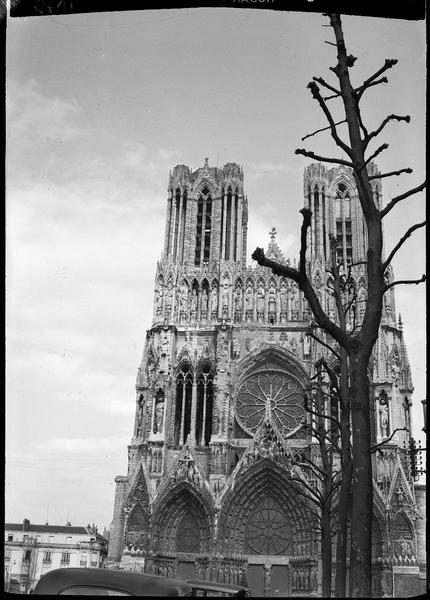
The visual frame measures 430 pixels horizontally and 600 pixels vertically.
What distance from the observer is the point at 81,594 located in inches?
142

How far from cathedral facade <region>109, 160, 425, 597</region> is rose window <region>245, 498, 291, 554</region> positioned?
46mm

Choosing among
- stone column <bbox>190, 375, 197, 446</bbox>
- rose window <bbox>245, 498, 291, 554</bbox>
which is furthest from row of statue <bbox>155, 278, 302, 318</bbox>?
rose window <bbox>245, 498, 291, 554</bbox>

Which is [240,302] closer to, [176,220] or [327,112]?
[176,220]

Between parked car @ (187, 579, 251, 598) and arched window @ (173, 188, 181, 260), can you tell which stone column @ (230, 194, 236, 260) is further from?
parked car @ (187, 579, 251, 598)

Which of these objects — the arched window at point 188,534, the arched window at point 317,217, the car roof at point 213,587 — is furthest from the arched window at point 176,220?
the car roof at point 213,587

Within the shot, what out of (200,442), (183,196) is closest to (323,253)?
(183,196)

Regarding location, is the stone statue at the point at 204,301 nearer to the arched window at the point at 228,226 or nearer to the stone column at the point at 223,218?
the stone column at the point at 223,218

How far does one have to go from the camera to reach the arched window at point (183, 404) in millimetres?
31031

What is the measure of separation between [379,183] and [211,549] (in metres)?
20.5

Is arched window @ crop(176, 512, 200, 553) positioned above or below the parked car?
below

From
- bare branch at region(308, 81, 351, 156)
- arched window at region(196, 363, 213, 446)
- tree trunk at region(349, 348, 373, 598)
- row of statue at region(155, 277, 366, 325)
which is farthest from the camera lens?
row of statue at region(155, 277, 366, 325)

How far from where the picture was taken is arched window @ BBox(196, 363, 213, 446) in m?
30.9

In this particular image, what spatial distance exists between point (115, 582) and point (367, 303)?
4.18 meters

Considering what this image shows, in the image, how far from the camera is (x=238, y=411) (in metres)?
31.7
